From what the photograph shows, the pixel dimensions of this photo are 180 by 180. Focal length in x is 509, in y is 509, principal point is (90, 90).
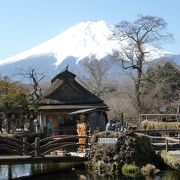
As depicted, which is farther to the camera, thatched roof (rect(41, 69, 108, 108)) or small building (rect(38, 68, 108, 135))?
thatched roof (rect(41, 69, 108, 108))

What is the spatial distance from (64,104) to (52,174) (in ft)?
64.0

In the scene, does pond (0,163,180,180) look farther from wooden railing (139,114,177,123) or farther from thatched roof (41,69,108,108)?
thatched roof (41,69,108,108)

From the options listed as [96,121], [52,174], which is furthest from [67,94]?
[52,174]

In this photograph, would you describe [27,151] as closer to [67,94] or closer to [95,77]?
[67,94]

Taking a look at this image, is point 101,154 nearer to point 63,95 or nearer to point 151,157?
point 151,157

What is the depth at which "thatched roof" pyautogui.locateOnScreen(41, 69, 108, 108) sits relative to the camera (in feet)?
151

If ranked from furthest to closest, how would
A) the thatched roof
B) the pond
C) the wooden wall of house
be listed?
1. the thatched roof
2. the wooden wall of house
3. the pond

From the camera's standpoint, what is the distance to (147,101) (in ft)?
172

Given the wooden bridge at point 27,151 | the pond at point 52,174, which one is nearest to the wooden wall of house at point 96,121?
the pond at point 52,174

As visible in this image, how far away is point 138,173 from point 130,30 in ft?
96.6

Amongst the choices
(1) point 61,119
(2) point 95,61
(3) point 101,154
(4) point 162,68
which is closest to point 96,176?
(3) point 101,154

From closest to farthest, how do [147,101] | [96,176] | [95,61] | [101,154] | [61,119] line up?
[96,176], [101,154], [61,119], [147,101], [95,61]

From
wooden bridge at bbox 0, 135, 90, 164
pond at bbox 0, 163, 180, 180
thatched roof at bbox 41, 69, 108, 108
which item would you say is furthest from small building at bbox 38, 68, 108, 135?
wooden bridge at bbox 0, 135, 90, 164

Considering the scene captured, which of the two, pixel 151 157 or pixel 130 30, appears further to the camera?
pixel 130 30
